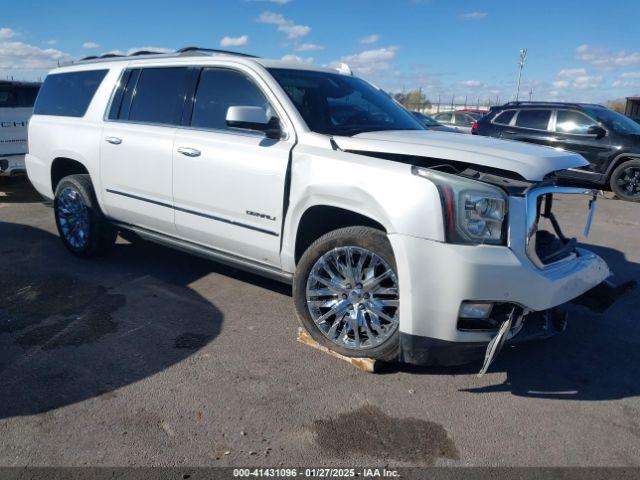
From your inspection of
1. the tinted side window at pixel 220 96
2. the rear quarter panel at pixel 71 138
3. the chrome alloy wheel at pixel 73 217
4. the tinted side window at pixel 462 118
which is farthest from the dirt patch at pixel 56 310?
the tinted side window at pixel 462 118

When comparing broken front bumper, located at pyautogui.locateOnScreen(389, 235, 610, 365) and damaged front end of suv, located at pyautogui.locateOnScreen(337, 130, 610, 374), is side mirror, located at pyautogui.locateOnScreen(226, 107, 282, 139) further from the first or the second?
broken front bumper, located at pyautogui.locateOnScreen(389, 235, 610, 365)

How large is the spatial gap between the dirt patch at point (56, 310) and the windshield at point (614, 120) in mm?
9880

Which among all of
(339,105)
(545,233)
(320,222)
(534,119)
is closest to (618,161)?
(534,119)

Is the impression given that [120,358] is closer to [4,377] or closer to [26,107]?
[4,377]

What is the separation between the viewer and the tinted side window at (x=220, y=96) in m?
4.10

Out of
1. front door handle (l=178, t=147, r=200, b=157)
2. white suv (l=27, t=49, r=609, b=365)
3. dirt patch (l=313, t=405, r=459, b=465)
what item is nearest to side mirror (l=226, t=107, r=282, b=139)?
white suv (l=27, t=49, r=609, b=365)

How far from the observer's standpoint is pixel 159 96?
4.72 m

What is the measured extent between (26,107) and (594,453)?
9670 mm

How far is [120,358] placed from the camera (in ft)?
11.8

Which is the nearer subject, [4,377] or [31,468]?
[31,468]

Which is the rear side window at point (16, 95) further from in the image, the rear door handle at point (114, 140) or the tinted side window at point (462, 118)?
the tinted side window at point (462, 118)

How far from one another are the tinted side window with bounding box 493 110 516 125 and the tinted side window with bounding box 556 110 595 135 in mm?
988

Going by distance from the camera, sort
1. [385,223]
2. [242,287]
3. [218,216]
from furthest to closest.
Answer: [242,287], [218,216], [385,223]

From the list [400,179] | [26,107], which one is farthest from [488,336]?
[26,107]
